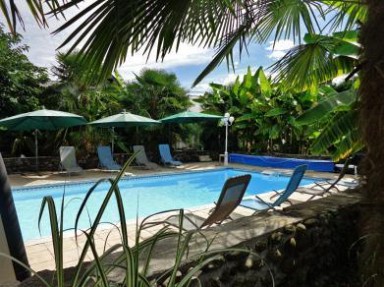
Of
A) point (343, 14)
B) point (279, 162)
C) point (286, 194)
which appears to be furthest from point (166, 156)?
point (343, 14)

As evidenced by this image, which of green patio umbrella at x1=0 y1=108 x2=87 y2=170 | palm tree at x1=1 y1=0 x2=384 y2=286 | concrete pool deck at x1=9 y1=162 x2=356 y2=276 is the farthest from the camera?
green patio umbrella at x1=0 y1=108 x2=87 y2=170

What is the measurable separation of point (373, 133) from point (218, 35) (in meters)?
1.97

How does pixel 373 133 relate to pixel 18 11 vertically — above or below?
below

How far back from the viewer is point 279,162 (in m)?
16.4

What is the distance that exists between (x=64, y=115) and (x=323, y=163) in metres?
11.3

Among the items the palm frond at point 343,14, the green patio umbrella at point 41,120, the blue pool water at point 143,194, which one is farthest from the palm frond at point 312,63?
the green patio umbrella at point 41,120

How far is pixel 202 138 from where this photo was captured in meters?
22.3

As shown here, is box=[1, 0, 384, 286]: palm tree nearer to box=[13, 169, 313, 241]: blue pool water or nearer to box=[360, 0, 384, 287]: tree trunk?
box=[360, 0, 384, 287]: tree trunk

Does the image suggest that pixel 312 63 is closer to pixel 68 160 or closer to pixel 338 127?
pixel 338 127

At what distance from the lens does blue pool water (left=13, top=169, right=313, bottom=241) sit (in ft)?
28.2

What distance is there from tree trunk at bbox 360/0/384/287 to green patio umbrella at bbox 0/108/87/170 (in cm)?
1124

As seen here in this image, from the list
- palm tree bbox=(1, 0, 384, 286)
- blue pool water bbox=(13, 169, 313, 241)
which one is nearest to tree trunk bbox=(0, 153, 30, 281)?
palm tree bbox=(1, 0, 384, 286)

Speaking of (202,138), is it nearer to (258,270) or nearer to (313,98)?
(313,98)

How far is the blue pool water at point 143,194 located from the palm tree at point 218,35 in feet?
18.0
